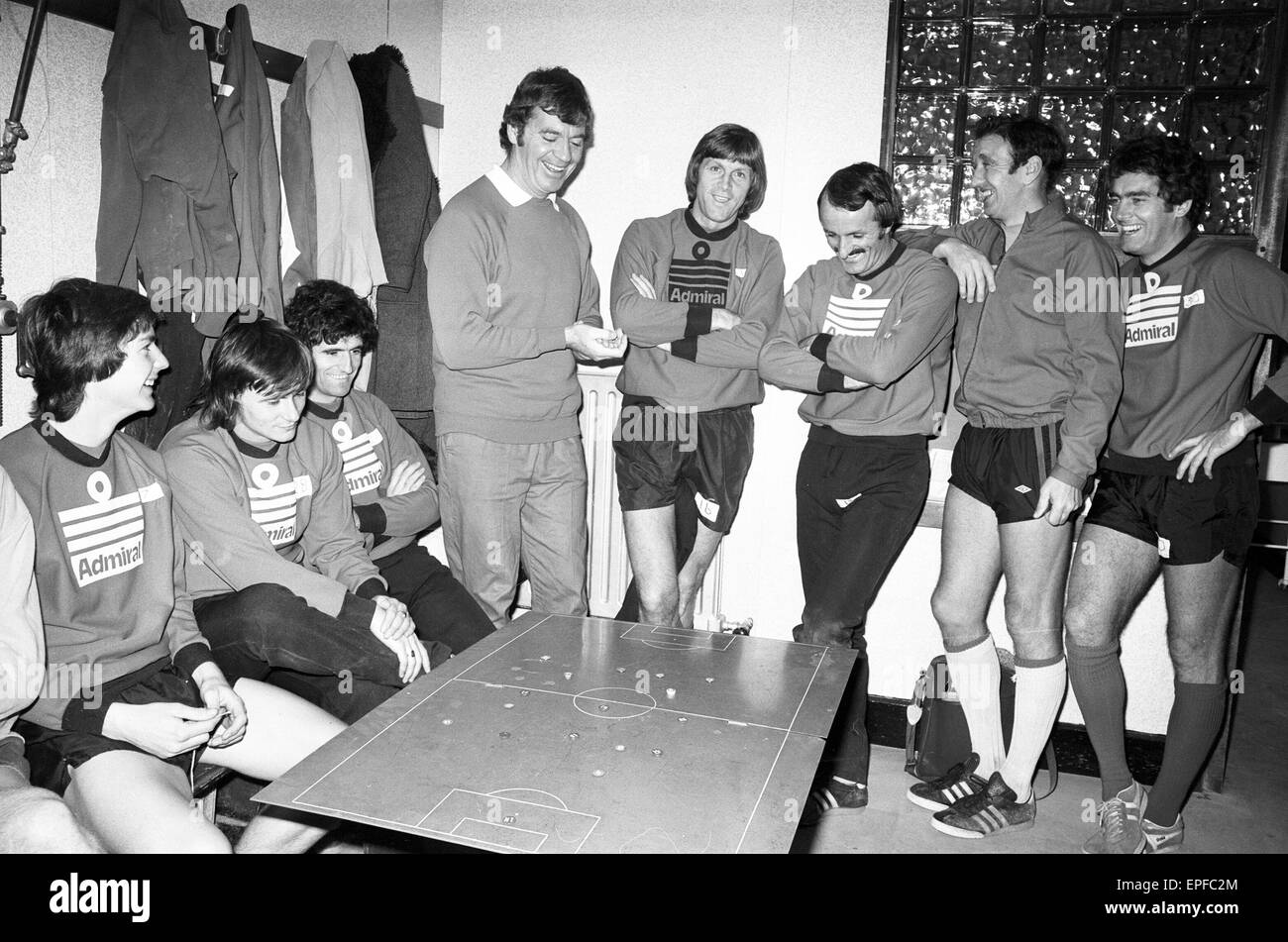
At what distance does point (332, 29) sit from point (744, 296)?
1575 millimetres

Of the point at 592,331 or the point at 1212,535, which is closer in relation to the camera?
the point at 1212,535

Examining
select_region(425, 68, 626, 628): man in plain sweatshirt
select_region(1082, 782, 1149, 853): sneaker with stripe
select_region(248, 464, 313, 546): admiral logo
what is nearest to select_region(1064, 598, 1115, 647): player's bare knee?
select_region(1082, 782, 1149, 853): sneaker with stripe

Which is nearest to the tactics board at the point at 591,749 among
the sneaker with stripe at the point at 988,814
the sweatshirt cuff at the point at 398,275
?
the sneaker with stripe at the point at 988,814

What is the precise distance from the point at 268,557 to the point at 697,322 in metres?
1.24

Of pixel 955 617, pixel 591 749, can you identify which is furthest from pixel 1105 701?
pixel 591 749

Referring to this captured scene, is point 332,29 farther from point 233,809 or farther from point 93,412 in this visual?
point 233,809

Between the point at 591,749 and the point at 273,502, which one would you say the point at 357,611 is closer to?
the point at 273,502

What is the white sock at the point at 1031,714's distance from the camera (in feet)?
8.53

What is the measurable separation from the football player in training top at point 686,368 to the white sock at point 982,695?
773 mm

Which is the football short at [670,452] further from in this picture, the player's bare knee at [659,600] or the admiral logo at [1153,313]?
the admiral logo at [1153,313]

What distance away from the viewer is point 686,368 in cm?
276

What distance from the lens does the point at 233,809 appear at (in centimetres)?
235

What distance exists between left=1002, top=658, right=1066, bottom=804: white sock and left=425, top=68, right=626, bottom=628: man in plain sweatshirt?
1261 millimetres

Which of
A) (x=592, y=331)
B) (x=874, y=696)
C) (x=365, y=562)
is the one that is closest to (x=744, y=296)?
(x=592, y=331)
